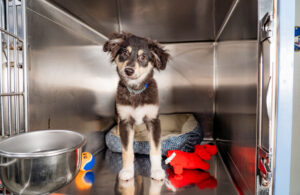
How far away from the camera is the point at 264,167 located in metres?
0.53

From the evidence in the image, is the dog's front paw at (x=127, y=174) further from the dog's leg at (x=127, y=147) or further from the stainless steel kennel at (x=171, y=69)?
the stainless steel kennel at (x=171, y=69)

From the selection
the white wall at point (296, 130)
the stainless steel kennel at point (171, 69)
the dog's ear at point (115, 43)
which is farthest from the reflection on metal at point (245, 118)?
the white wall at point (296, 130)

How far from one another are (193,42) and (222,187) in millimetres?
1249

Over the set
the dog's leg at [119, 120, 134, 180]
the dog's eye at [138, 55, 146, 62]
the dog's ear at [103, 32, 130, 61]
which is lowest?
the dog's leg at [119, 120, 134, 180]

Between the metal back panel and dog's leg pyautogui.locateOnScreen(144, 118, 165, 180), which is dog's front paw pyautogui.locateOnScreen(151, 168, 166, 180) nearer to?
dog's leg pyautogui.locateOnScreen(144, 118, 165, 180)

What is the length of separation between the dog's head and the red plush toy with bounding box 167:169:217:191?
1.71ft

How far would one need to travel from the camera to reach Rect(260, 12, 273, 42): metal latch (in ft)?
1.64

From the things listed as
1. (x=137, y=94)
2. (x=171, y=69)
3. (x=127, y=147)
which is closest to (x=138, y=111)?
(x=137, y=94)

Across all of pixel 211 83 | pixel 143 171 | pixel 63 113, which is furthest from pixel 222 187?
pixel 211 83

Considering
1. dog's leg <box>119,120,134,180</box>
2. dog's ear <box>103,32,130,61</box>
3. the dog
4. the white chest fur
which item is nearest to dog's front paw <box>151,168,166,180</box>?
the dog

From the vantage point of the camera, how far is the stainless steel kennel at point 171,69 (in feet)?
1.75

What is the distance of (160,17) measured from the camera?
1498 mm

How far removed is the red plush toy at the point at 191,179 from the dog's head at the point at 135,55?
0.52 metres

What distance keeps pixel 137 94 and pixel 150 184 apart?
439 millimetres
